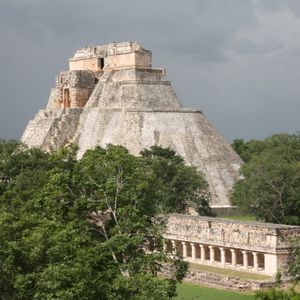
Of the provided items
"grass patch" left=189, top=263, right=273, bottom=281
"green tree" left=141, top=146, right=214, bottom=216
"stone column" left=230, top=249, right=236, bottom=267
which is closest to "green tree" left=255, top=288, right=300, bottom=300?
"grass patch" left=189, top=263, right=273, bottom=281

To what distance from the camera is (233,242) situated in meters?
31.5

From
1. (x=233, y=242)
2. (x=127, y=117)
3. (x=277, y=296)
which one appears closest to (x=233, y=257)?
(x=233, y=242)

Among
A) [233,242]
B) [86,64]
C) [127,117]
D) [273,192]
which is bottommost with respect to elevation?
[233,242]

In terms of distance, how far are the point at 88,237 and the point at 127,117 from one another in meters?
32.6

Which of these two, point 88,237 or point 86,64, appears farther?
point 86,64

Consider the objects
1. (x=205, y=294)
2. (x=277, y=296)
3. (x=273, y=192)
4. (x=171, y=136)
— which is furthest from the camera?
(x=171, y=136)

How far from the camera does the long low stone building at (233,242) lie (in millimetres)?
29391

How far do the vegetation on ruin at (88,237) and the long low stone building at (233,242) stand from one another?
5629 millimetres

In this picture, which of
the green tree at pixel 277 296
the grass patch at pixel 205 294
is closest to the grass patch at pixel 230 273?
the grass patch at pixel 205 294

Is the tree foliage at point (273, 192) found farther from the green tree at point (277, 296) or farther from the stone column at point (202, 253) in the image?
the green tree at point (277, 296)

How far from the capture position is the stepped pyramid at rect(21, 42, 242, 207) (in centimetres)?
5128

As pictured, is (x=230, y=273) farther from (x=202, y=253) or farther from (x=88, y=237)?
(x=88, y=237)

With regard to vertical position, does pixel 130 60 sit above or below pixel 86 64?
below

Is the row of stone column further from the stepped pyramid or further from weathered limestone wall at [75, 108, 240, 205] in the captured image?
weathered limestone wall at [75, 108, 240, 205]
